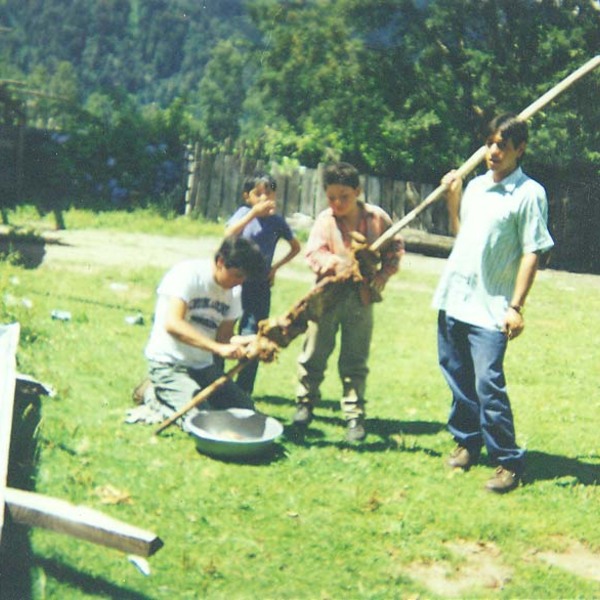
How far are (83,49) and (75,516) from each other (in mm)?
88622

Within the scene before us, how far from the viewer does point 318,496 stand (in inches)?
208

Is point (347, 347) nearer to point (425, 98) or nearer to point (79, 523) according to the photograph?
point (79, 523)

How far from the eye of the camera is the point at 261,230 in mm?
6777

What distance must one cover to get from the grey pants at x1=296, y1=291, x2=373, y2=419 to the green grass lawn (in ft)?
1.13

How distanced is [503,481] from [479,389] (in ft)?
1.91

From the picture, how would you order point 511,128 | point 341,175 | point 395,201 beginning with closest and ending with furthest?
point 511,128
point 341,175
point 395,201

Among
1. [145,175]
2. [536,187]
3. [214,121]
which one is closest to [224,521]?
[536,187]

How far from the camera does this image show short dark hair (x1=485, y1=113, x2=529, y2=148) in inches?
205

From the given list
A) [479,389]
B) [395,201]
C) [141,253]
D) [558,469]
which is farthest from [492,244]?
[395,201]

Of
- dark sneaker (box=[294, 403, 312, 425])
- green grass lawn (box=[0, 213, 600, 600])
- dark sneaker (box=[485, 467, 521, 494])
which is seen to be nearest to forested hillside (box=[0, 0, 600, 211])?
green grass lawn (box=[0, 213, 600, 600])

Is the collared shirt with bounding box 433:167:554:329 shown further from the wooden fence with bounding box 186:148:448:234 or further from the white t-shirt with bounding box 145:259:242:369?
the wooden fence with bounding box 186:148:448:234

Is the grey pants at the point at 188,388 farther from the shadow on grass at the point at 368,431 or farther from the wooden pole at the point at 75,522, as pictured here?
the wooden pole at the point at 75,522

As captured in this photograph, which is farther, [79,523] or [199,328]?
[199,328]

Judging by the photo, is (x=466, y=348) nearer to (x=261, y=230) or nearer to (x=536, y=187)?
(x=536, y=187)
